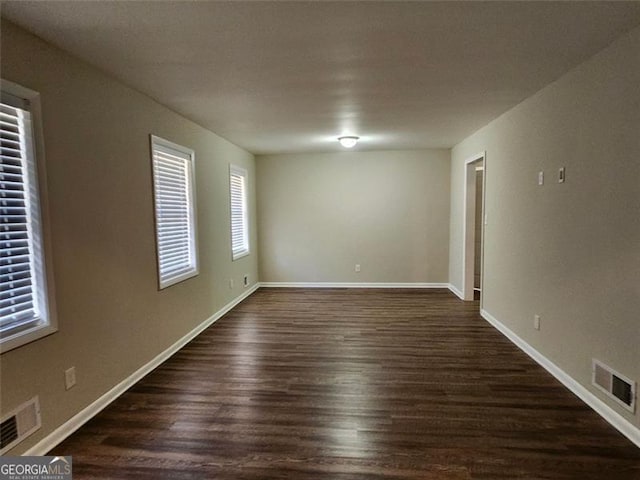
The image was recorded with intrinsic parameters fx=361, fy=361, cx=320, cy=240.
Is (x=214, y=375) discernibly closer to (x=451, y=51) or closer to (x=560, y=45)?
(x=451, y=51)

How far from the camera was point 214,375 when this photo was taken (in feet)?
10.0

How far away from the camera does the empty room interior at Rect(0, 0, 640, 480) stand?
1909 mm

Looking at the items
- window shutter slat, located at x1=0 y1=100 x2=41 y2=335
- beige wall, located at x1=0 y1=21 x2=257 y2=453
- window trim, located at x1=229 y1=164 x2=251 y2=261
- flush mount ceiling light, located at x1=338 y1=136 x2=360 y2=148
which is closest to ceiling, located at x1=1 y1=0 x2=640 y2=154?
beige wall, located at x1=0 y1=21 x2=257 y2=453

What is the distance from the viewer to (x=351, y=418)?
2.36m

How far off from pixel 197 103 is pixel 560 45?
283cm

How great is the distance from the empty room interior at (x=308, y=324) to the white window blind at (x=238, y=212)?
1134 millimetres

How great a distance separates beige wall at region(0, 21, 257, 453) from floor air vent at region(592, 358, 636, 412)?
3.37 meters

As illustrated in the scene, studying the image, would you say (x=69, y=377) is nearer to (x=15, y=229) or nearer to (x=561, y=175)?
(x=15, y=229)

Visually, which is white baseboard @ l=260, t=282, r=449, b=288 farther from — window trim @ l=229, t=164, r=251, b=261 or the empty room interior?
the empty room interior

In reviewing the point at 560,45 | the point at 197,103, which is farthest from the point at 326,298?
the point at 560,45

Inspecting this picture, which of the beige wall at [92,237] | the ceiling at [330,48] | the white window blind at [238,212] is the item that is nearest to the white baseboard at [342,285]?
the white window blind at [238,212]

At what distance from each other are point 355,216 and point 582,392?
432 cm

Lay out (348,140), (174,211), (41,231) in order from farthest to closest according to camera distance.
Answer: (348,140), (174,211), (41,231)

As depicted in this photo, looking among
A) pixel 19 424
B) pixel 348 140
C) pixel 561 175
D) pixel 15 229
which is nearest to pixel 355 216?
pixel 348 140
